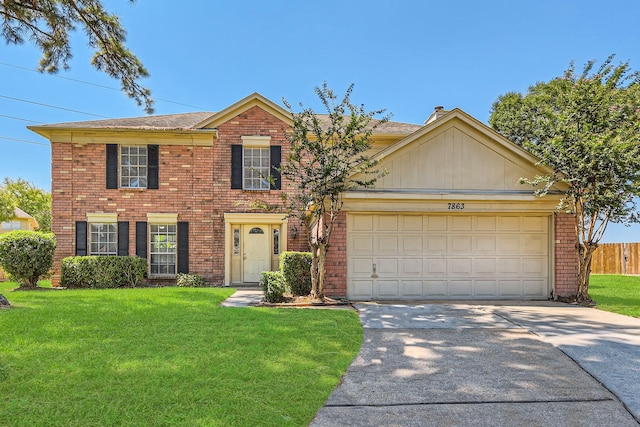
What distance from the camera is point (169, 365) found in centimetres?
458

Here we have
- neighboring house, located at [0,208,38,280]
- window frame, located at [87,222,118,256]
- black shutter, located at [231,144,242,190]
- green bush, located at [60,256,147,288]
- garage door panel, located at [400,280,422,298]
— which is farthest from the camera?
neighboring house, located at [0,208,38,280]

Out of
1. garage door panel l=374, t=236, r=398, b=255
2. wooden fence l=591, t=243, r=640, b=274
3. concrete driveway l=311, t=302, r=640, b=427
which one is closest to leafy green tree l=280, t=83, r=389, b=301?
garage door panel l=374, t=236, r=398, b=255

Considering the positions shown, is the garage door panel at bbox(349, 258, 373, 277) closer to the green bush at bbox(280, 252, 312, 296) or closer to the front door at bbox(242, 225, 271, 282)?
the green bush at bbox(280, 252, 312, 296)

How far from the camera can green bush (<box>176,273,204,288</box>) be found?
13.5 m

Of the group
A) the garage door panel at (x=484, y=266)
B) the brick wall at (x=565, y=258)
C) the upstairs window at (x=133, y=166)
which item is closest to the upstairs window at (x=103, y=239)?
the upstairs window at (x=133, y=166)

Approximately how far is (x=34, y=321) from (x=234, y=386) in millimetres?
4864

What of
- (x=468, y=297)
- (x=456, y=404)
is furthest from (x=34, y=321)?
(x=468, y=297)

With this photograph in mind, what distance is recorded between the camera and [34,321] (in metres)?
6.75

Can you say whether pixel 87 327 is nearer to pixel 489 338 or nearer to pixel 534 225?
pixel 489 338

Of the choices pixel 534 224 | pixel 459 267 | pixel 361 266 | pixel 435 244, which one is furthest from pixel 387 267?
pixel 534 224

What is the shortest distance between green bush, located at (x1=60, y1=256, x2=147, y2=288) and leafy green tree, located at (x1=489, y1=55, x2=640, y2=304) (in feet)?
40.8

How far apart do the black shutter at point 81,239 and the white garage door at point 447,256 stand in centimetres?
981

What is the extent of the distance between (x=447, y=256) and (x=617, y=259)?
16516 mm

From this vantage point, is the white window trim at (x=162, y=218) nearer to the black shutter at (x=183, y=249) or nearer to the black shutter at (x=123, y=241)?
the black shutter at (x=183, y=249)
